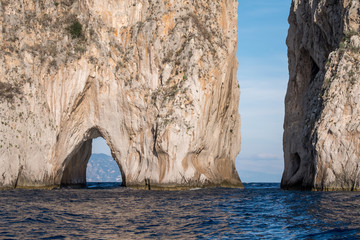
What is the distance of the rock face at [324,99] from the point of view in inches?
1820

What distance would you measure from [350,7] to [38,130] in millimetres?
35416

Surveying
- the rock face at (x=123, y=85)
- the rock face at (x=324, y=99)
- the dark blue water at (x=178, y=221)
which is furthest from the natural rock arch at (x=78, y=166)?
the dark blue water at (x=178, y=221)

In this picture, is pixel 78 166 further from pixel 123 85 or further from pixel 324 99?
pixel 324 99

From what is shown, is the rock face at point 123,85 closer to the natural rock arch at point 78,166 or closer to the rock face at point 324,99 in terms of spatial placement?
the natural rock arch at point 78,166

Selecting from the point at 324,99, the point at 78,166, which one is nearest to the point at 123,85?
the point at 78,166

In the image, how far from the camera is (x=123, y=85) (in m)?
57.2

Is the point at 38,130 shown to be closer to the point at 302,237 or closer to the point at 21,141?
the point at 21,141

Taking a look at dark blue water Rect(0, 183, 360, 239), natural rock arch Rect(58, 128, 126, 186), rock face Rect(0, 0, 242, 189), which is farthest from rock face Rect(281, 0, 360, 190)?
natural rock arch Rect(58, 128, 126, 186)

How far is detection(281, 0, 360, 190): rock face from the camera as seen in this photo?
46.2 meters

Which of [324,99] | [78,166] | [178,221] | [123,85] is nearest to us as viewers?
[178,221]

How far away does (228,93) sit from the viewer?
6281cm

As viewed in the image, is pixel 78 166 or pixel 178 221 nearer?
pixel 178 221

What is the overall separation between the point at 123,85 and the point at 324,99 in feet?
75.6

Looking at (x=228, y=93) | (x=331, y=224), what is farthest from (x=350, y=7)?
(x=331, y=224)
